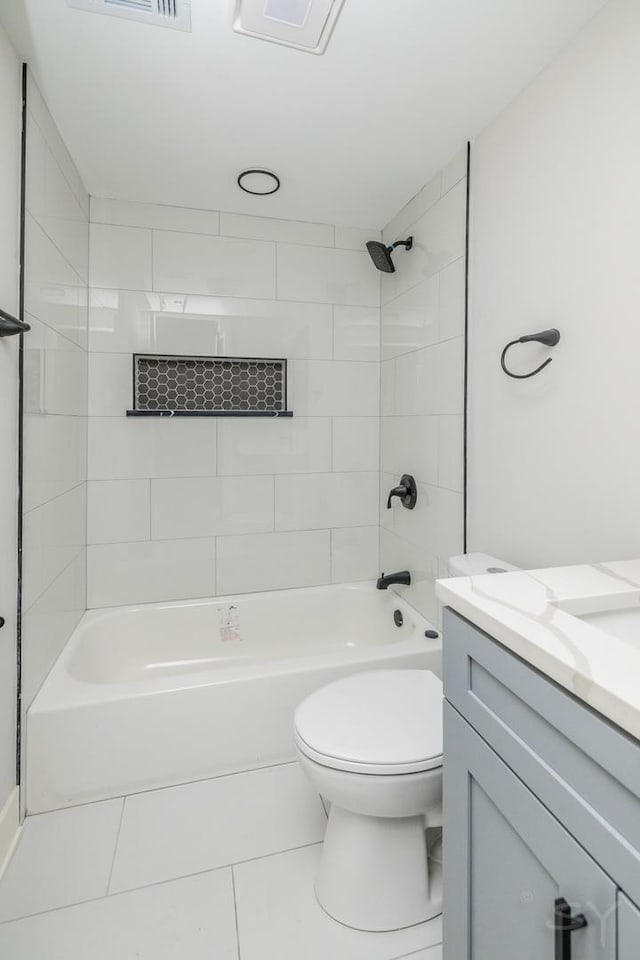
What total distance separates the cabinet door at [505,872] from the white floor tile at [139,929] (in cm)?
60

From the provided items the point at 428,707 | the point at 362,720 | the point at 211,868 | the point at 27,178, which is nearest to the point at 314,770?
the point at 362,720

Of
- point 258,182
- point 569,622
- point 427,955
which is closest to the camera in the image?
point 569,622

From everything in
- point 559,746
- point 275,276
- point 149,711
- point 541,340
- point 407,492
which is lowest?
point 149,711

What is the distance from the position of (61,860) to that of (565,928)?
4.67 ft

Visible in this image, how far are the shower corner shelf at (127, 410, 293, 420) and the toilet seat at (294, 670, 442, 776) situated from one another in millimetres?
1307

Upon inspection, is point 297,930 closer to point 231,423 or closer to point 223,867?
point 223,867

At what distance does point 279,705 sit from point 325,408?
1435mm

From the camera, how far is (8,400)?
1.34 meters

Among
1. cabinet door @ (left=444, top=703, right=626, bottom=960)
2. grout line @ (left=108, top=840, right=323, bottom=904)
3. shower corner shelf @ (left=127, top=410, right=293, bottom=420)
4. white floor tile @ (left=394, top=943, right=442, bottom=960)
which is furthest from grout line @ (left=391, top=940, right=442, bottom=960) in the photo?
shower corner shelf @ (left=127, top=410, right=293, bottom=420)

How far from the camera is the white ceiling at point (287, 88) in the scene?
4.18 feet

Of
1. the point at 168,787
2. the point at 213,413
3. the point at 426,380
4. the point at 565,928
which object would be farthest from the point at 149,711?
the point at 426,380

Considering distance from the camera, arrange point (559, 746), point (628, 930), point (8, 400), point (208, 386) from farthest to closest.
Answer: point (208, 386) < point (8, 400) < point (559, 746) < point (628, 930)

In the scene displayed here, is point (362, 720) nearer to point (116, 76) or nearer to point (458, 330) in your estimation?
point (458, 330)

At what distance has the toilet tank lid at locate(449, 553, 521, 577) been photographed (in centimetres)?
147
